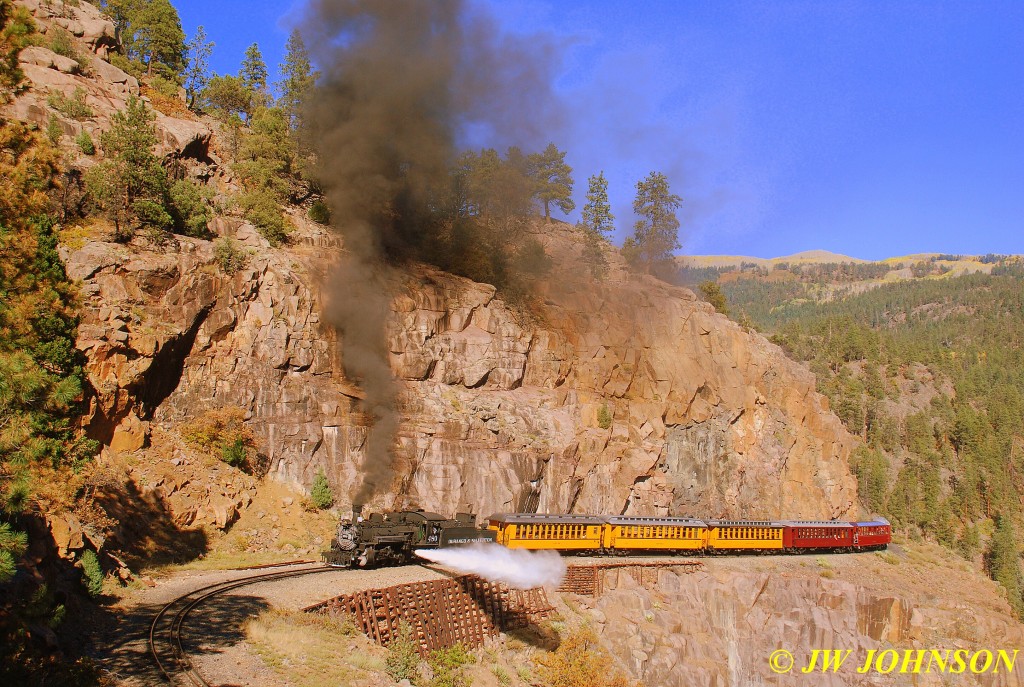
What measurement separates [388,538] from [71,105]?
82.6 feet

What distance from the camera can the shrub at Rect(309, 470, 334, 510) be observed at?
2644 centimetres

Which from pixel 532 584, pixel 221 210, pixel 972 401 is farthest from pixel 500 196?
pixel 972 401

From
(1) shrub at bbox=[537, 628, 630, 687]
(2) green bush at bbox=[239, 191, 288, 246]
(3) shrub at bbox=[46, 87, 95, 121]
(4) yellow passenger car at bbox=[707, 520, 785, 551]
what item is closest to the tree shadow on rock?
(1) shrub at bbox=[537, 628, 630, 687]

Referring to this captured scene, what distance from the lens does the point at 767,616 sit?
30531 mm

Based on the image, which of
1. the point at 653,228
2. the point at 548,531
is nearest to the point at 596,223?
the point at 653,228

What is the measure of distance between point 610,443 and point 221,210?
22.8 m

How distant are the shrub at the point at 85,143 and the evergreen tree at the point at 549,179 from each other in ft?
104

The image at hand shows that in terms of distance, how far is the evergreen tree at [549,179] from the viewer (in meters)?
54.2

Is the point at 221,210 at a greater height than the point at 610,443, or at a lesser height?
greater

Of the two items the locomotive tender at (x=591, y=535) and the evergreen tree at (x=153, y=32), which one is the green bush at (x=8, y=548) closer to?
the locomotive tender at (x=591, y=535)

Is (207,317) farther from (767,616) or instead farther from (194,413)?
(767,616)

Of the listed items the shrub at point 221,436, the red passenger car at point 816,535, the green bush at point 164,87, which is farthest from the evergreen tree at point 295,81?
the red passenger car at point 816,535

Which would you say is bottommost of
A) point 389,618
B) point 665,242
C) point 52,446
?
point 389,618

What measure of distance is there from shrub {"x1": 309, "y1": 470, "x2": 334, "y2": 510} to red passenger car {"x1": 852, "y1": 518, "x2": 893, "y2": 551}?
91.7 feet
